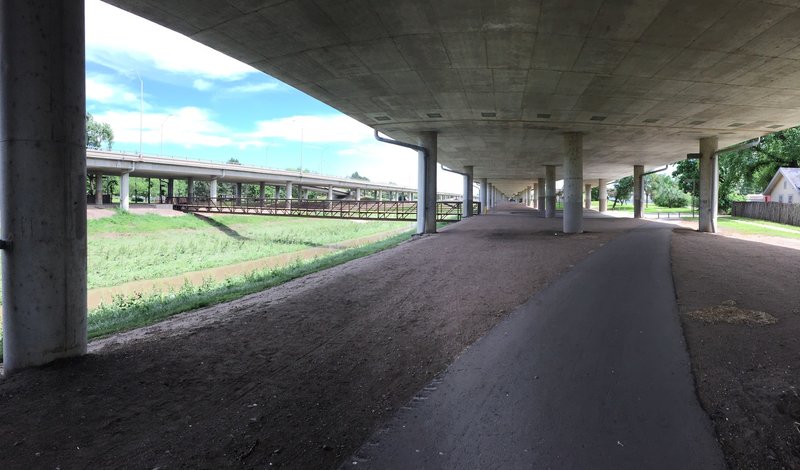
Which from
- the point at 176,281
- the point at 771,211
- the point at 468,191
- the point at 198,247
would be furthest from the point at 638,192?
the point at 176,281

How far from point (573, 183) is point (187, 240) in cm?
3194

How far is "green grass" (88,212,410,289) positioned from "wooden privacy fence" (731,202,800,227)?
3581 centimetres

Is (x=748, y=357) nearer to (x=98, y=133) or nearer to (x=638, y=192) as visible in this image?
(x=638, y=192)

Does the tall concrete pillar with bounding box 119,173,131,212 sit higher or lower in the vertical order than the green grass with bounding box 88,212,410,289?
higher

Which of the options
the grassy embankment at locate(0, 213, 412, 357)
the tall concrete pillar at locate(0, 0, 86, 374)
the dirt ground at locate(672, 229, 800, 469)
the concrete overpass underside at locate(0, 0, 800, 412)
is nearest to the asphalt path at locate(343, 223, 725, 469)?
the dirt ground at locate(672, 229, 800, 469)

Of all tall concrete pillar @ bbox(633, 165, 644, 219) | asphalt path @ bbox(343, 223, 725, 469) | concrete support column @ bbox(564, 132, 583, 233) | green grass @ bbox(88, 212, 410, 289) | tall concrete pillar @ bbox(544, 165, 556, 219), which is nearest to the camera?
asphalt path @ bbox(343, 223, 725, 469)

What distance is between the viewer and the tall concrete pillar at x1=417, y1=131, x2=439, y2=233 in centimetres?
2414

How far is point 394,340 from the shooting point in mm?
6609

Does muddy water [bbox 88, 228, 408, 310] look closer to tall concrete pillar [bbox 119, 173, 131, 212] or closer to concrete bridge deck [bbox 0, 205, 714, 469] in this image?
concrete bridge deck [bbox 0, 205, 714, 469]

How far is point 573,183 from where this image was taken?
2350cm

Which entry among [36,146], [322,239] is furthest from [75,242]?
[322,239]

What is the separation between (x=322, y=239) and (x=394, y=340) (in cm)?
3368

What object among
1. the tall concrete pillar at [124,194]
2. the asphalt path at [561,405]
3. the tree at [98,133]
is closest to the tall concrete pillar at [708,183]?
the asphalt path at [561,405]

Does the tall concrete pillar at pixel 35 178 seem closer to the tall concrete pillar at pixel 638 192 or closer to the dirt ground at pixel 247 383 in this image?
the dirt ground at pixel 247 383
